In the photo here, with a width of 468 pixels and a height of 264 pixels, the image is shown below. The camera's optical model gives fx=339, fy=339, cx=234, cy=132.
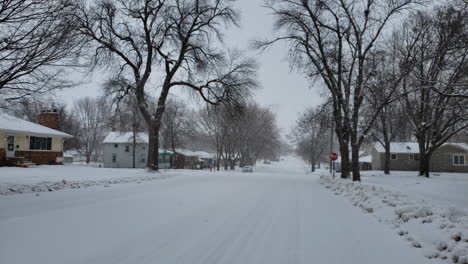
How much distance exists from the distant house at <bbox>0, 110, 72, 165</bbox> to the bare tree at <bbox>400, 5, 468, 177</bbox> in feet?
95.7

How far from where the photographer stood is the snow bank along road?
5461 millimetres

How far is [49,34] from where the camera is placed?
958 centimetres

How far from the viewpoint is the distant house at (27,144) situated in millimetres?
28292

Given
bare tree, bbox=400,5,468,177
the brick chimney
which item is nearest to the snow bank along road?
bare tree, bbox=400,5,468,177

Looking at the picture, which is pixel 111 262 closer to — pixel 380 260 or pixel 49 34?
pixel 380 260

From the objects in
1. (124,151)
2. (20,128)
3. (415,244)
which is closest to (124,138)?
(124,151)

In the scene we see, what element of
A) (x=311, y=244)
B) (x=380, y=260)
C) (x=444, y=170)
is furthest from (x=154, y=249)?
(x=444, y=170)

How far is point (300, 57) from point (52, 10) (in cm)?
1919

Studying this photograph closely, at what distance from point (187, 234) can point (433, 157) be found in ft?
173

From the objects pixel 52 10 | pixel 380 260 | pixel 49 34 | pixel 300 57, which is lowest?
pixel 380 260

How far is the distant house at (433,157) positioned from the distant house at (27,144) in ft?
150

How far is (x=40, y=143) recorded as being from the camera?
3250cm

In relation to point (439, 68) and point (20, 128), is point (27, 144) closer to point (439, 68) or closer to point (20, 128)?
point (20, 128)

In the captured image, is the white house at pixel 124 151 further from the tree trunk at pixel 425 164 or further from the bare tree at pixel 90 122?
the tree trunk at pixel 425 164
